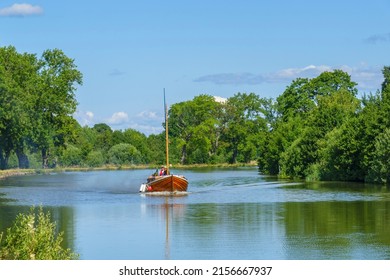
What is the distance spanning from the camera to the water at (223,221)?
22.7 metres

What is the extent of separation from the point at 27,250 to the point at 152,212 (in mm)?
19181

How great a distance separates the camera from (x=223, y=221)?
30250 mm

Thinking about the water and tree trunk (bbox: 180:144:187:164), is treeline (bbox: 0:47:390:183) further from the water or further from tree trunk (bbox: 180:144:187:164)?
the water

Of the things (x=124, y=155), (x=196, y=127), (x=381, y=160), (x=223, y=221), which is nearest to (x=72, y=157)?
(x=124, y=155)

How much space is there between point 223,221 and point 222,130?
76.8 meters

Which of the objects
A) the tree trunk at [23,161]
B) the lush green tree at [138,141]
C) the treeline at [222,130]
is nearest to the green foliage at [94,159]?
the treeline at [222,130]

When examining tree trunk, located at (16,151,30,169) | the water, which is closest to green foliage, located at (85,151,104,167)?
tree trunk, located at (16,151,30,169)

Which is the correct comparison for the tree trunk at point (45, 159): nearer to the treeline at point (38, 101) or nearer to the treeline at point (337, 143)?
the treeline at point (38, 101)

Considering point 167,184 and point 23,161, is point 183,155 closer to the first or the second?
point 23,161

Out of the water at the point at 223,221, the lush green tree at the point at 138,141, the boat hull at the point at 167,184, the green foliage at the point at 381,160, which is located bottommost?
the water at the point at 223,221

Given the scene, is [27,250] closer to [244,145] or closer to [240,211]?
[240,211]

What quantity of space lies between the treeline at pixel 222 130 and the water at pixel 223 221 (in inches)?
218

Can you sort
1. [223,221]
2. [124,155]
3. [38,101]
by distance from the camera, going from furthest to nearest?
[124,155] → [38,101] → [223,221]
